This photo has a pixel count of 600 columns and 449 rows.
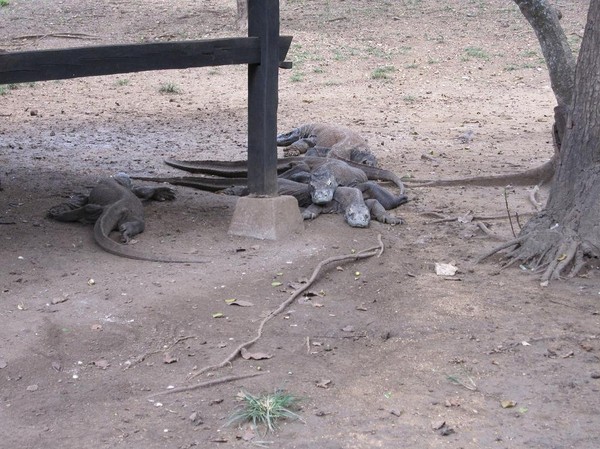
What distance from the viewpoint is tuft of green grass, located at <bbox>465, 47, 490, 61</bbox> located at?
47.0 feet

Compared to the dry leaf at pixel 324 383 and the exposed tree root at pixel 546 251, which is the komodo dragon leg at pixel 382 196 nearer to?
the exposed tree root at pixel 546 251

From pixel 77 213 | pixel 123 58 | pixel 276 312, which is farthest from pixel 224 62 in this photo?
pixel 276 312

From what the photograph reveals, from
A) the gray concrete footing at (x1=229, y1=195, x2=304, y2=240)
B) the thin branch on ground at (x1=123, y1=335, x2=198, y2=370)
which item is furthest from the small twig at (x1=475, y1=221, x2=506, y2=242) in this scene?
the thin branch on ground at (x1=123, y1=335, x2=198, y2=370)

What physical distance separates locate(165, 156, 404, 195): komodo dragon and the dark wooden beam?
2011 mm

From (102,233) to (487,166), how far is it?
13.7 ft

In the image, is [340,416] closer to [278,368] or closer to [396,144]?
[278,368]

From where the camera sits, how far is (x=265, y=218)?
625cm

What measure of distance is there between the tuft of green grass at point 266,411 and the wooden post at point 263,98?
2.64m

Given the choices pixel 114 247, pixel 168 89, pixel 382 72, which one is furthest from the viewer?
pixel 382 72

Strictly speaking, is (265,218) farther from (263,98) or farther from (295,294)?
(295,294)

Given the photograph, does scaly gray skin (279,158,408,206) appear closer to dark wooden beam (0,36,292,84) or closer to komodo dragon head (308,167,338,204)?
komodo dragon head (308,167,338,204)

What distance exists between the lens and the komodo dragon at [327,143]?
9041 millimetres

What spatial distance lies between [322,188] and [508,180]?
1945 millimetres

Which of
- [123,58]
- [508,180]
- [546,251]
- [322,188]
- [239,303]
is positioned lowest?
[508,180]
